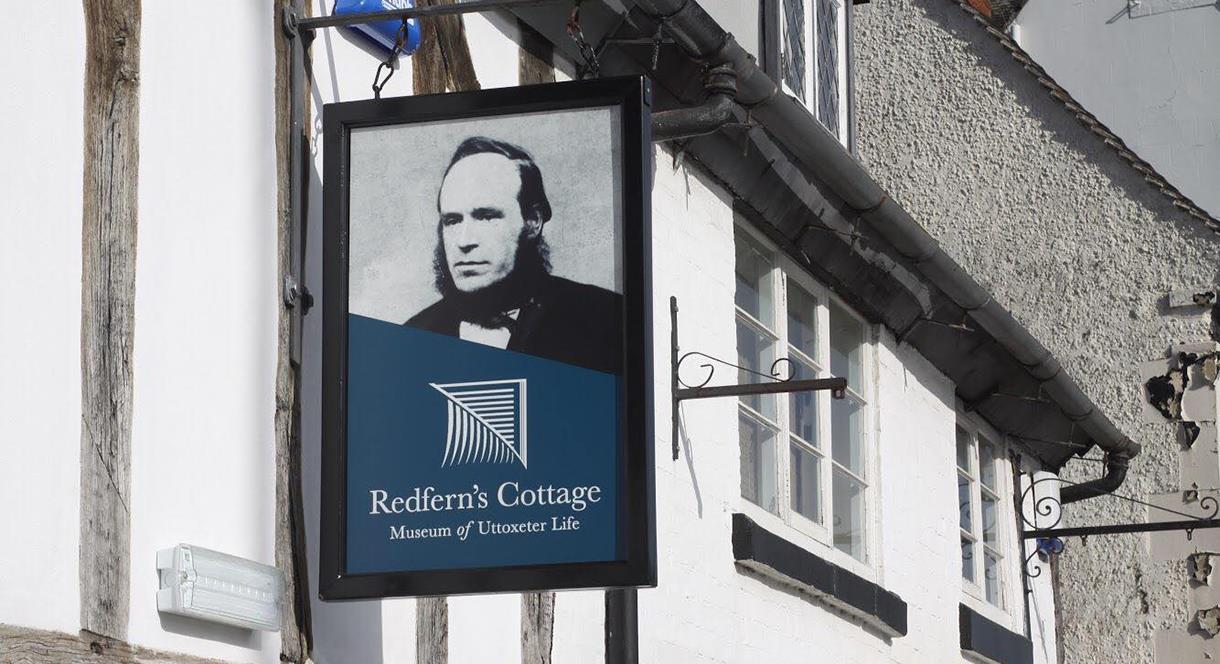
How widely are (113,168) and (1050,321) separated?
33.2 ft

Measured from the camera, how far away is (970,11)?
1440 centimetres

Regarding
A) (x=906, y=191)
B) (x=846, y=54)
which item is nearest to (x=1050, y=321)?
(x=906, y=191)

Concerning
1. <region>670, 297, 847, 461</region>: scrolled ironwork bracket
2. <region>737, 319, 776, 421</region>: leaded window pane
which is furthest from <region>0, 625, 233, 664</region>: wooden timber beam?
<region>737, 319, 776, 421</region>: leaded window pane

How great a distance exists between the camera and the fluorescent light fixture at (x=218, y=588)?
496 cm

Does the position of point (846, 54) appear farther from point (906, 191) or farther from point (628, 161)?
point (628, 161)

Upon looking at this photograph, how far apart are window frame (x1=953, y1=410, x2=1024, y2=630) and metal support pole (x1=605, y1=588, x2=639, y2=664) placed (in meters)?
4.14

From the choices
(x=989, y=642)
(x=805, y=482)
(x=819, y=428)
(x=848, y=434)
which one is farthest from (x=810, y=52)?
(x=989, y=642)

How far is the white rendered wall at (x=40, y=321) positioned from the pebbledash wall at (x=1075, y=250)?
9.09m

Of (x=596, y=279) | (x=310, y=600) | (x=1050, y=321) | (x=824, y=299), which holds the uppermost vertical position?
(x=1050, y=321)

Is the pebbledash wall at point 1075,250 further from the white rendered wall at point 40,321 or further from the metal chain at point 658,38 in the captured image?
the white rendered wall at point 40,321

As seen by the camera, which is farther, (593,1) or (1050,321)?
(1050,321)

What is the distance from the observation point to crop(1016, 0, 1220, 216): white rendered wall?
1478cm

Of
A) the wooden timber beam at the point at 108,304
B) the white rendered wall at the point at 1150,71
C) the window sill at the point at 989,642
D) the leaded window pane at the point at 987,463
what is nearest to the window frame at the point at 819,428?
the window sill at the point at 989,642

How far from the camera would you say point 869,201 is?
929 cm
